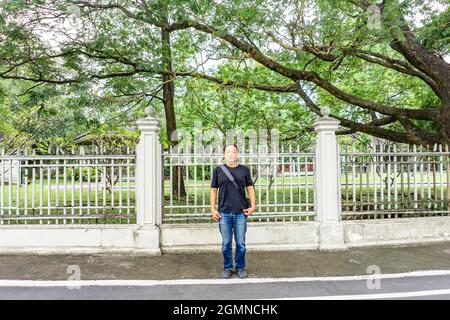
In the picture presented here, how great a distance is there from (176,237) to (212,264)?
1021mm

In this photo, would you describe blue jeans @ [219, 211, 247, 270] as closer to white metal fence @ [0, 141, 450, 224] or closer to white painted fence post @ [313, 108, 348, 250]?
white metal fence @ [0, 141, 450, 224]

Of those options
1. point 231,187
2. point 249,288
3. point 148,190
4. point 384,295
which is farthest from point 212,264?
point 384,295

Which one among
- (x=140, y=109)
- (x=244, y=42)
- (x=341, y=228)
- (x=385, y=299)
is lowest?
(x=385, y=299)

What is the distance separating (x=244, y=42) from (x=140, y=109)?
544 centimetres

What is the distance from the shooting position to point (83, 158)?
21.0 ft

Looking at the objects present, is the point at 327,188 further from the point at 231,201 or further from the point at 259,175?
the point at 231,201

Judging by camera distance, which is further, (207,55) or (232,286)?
(207,55)

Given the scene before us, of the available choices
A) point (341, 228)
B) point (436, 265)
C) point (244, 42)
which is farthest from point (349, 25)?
point (436, 265)

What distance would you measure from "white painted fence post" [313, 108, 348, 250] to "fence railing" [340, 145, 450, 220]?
313 mm

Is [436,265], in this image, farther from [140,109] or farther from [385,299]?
[140,109]

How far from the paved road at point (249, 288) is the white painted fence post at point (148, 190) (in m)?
1.35

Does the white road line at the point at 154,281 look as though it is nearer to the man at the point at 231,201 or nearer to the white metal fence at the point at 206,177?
the man at the point at 231,201

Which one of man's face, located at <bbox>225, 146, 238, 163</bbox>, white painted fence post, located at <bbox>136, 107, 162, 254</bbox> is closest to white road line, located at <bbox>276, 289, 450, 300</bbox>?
man's face, located at <bbox>225, 146, 238, 163</bbox>
